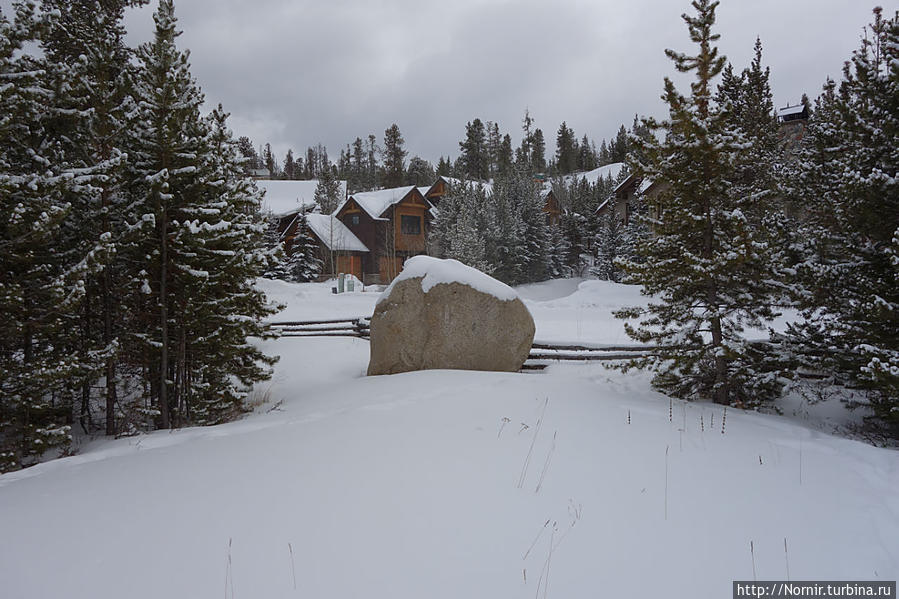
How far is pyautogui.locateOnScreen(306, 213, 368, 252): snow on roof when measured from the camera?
128 ft

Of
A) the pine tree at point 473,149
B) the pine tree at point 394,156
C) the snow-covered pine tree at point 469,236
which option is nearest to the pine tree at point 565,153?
the pine tree at point 473,149

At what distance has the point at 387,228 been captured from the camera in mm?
40531

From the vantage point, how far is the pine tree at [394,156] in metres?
64.8

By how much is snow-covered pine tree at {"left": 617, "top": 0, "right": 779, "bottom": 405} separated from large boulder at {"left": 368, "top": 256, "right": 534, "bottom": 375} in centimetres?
268

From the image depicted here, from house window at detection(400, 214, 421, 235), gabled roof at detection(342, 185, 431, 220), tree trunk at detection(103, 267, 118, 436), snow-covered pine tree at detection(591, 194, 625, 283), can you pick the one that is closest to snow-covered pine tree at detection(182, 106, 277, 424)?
tree trunk at detection(103, 267, 118, 436)

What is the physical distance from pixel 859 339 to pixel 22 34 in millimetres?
12431

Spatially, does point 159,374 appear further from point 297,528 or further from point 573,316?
point 573,316

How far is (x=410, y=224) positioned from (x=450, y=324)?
3324cm

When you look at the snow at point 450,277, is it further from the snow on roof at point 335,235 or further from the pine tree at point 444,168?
the pine tree at point 444,168

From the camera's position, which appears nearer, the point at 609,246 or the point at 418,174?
the point at 609,246

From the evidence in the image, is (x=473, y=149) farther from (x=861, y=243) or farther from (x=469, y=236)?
(x=861, y=243)

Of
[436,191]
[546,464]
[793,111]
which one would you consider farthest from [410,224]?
[793,111]

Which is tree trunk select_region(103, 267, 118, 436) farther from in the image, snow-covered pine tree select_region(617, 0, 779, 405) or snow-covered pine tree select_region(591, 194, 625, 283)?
snow-covered pine tree select_region(591, 194, 625, 283)

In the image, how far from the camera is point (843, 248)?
22.9 feet
